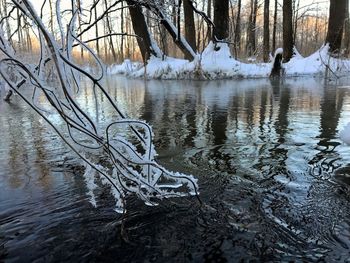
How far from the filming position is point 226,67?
14.9 m

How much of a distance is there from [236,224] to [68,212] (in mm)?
1060

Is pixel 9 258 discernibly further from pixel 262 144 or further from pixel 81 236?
pixel 262 144

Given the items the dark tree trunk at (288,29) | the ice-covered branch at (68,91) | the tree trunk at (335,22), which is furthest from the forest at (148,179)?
the dark tree trunk at (288,29)

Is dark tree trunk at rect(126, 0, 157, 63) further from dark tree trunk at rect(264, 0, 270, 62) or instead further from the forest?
the forest

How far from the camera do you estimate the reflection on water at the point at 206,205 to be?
1.92 metres

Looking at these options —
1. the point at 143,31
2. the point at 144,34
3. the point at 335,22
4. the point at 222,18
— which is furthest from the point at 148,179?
the point at 144,34

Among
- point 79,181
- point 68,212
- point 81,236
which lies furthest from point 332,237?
point 79,181

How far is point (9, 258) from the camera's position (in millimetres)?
1884

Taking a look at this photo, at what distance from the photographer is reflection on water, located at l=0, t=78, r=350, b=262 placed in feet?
6.30

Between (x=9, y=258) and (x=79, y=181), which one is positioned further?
(x=79, y=181)

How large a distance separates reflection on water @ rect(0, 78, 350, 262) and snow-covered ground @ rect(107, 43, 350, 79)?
1040 centimetres

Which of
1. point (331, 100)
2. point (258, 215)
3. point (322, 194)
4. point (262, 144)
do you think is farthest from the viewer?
point (331, 100)

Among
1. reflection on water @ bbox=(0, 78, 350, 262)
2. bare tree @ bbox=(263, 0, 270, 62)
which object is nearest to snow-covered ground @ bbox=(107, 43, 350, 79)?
bare tree @ bbox=(263, 0, 270, 62)

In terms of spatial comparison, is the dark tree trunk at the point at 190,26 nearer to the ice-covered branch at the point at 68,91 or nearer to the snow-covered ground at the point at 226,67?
the snow-covered ground at the point at 226,67
